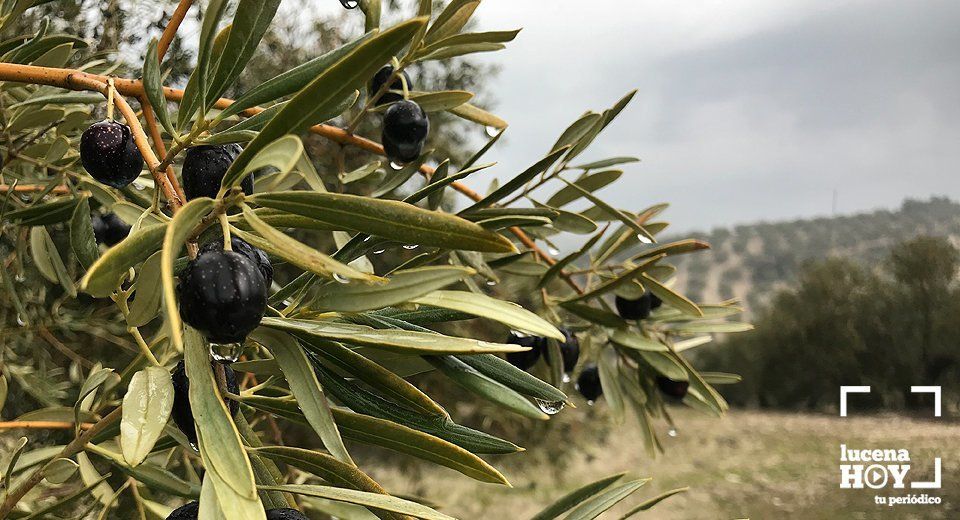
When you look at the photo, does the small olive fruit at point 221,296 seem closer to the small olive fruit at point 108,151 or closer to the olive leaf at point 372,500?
the olive leaf at point 372,500

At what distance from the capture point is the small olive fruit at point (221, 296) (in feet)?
1.15

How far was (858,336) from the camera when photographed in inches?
408

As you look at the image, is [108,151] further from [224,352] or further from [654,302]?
[654,302]

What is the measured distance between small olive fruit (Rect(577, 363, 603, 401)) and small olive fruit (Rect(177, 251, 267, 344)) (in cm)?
84

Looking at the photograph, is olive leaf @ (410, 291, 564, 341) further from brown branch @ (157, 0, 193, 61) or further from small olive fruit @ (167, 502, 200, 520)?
brown branch @ (157, 0, 193, 61)

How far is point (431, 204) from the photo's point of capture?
890 millimetres

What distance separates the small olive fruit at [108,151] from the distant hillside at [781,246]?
11.9 m

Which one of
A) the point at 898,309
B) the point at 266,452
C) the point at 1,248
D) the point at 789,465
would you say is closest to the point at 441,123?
the point at 1,248

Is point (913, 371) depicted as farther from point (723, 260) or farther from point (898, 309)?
point (723, 260)

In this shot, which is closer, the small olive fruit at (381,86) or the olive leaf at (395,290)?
the olive leaf at (395,290)

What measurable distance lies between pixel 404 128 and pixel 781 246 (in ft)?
54.4

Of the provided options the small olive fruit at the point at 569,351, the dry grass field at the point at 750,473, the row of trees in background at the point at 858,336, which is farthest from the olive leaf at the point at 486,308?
the row of trees in background at the point at 858,336

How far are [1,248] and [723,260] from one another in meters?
16.0

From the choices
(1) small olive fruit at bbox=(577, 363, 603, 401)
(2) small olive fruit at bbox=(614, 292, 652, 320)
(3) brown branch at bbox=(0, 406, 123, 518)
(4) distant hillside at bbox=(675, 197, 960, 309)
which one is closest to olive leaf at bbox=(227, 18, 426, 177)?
(3) brown branch at bbox=(0, 406, 123, 518)
